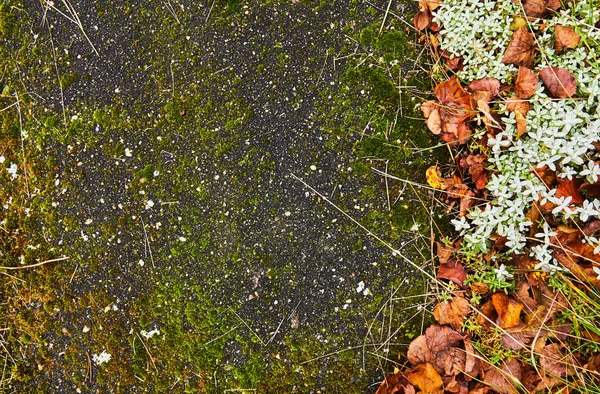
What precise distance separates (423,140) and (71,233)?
2.24 metres

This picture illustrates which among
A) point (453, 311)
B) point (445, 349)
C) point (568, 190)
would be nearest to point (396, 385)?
point (445, 349)

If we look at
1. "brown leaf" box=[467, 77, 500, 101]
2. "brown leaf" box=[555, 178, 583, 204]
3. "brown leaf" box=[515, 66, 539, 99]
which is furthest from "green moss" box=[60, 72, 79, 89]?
"brown leaf" box=[555, 178, 583, 204]

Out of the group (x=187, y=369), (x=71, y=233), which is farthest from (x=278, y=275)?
(x=71, y=233)

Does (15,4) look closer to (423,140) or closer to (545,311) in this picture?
(423,140)

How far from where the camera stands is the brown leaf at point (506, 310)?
7.81 ft

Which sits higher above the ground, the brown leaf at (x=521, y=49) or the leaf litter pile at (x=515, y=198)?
the brown leaf at (x=521, y=49)

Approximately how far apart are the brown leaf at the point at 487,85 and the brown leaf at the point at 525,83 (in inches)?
4.1

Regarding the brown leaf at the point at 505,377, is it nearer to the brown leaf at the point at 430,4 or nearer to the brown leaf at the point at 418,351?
the brown leaf at the point at 418,351

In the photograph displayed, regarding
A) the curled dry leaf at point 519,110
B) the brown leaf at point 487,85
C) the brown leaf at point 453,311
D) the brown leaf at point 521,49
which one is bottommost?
the brown leaf at point 453,311

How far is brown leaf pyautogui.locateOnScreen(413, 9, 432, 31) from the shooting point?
2.54 metres

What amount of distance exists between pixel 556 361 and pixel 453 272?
683 millimetres

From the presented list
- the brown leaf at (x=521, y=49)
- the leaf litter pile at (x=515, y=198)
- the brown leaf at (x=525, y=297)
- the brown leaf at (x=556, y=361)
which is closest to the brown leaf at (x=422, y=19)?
the leaf litter pile at (x=515, y=198)

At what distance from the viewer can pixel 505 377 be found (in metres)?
2.41

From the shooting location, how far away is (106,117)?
108 inches
